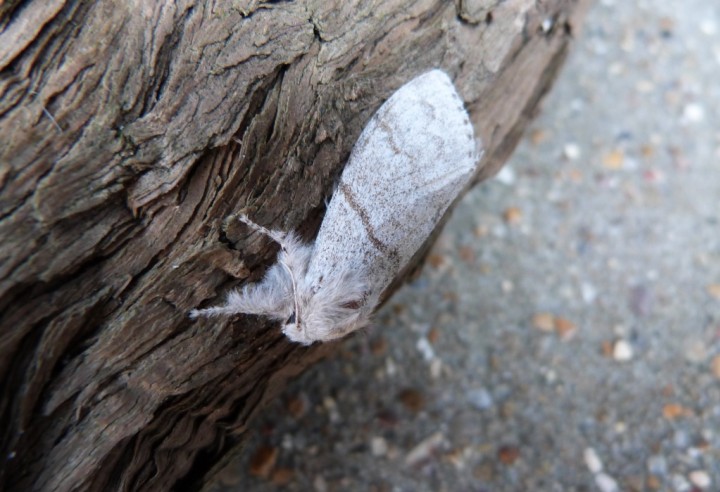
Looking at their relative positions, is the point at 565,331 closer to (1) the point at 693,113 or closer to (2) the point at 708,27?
(1) the point at 693,113

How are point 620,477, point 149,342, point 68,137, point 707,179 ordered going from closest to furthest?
point 68,137
point 149,342
point 620,477
point 707,179

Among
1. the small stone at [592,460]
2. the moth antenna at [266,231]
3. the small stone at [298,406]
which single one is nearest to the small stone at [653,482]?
the small stone at [592,460]

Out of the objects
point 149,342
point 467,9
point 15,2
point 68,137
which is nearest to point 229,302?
point 149,342

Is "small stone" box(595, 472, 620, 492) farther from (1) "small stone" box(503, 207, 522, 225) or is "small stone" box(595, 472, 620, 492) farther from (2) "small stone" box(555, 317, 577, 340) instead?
(1) "small stone" box(503, 207, 522, 225)


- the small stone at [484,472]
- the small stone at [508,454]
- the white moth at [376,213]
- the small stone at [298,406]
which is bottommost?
the small stone at [508,454]

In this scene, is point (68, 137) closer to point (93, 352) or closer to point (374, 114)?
point (93, 352)

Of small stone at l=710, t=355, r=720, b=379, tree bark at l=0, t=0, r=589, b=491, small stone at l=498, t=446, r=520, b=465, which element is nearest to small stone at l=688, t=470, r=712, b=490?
small stone at l=710, t=355, r=720, b=379

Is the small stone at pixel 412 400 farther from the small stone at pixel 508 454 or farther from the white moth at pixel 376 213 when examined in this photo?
the white moth at pixel 376 213
